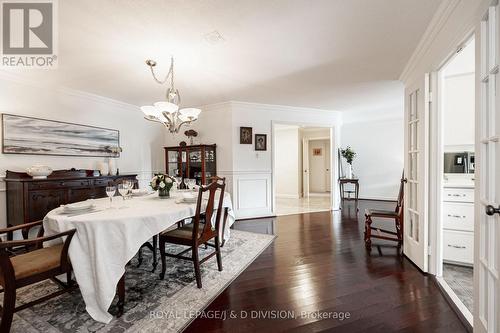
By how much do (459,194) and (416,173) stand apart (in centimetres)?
45

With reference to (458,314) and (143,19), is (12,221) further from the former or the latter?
(458,314)

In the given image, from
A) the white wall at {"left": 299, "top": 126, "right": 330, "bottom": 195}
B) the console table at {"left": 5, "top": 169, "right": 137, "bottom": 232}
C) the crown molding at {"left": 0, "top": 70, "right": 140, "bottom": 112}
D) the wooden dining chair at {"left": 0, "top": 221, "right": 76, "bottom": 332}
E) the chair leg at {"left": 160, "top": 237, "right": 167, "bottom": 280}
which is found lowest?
the chair leg at {"left": 160, "top": 237, "right": 167, "bottom": 280}

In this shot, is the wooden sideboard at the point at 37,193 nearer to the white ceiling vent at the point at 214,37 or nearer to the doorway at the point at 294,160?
the white ceiling vent at the point at 214,37

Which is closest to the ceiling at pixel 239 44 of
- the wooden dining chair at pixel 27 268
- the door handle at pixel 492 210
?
the door handle at pixel 492 210

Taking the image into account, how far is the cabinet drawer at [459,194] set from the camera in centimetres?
228

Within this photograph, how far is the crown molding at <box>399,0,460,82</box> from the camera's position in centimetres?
164

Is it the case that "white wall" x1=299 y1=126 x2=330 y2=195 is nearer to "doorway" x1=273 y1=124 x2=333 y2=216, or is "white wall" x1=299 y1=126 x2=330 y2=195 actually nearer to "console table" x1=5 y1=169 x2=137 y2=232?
"doorway" x1=273 y1=124 x2=333 y2=216

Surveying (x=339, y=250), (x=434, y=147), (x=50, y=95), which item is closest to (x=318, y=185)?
(x=339, y=250)

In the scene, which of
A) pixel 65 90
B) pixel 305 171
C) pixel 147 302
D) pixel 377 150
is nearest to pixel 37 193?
pixel 65 90

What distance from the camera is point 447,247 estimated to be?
7.88ft

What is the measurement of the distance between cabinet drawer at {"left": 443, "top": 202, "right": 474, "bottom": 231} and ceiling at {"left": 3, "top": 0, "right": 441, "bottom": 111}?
176 centimetres

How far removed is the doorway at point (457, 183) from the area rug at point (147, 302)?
1.96 meters

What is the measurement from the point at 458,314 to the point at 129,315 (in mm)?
2428

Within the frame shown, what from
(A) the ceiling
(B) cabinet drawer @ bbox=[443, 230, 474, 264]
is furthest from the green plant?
(B) cabinet drawer @ bbox=[443, 230, 474, 264]
